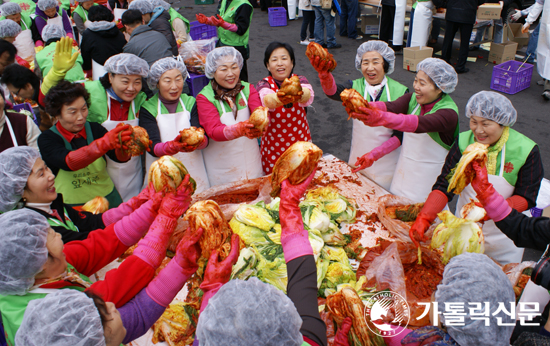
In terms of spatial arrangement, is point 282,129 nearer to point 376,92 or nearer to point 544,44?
point 376,92

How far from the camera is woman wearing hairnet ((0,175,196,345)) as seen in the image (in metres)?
1.68

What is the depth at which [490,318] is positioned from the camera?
152cm

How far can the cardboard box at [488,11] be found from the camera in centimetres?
853

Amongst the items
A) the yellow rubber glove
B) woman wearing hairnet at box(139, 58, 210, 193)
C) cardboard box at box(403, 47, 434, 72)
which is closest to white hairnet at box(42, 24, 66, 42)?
the yellow rubber glove

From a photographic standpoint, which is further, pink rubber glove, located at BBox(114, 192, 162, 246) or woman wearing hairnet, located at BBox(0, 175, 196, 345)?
pink rubber glove, located at BBox(114, 192, 162, 246)

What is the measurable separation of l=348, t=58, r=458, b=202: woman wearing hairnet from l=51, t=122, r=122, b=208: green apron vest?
2.36 metres

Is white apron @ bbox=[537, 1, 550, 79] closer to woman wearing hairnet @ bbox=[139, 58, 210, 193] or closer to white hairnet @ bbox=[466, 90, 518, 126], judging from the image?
white hairnet @ bbox=[466, 90, 518, 126]

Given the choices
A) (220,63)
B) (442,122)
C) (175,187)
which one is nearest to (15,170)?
(175,187)

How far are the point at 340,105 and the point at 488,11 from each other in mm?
4437

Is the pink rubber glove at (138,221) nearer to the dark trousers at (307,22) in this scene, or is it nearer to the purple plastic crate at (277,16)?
the dark trousers at (307,22)

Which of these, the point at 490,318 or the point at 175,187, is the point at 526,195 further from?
the point at 175,187

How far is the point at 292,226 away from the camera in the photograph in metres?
1.89

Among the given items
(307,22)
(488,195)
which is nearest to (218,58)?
(488,195)

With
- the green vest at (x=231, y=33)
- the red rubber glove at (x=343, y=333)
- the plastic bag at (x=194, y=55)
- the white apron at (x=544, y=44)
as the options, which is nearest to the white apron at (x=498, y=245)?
the red rubber glove at (x=343, y=333)
